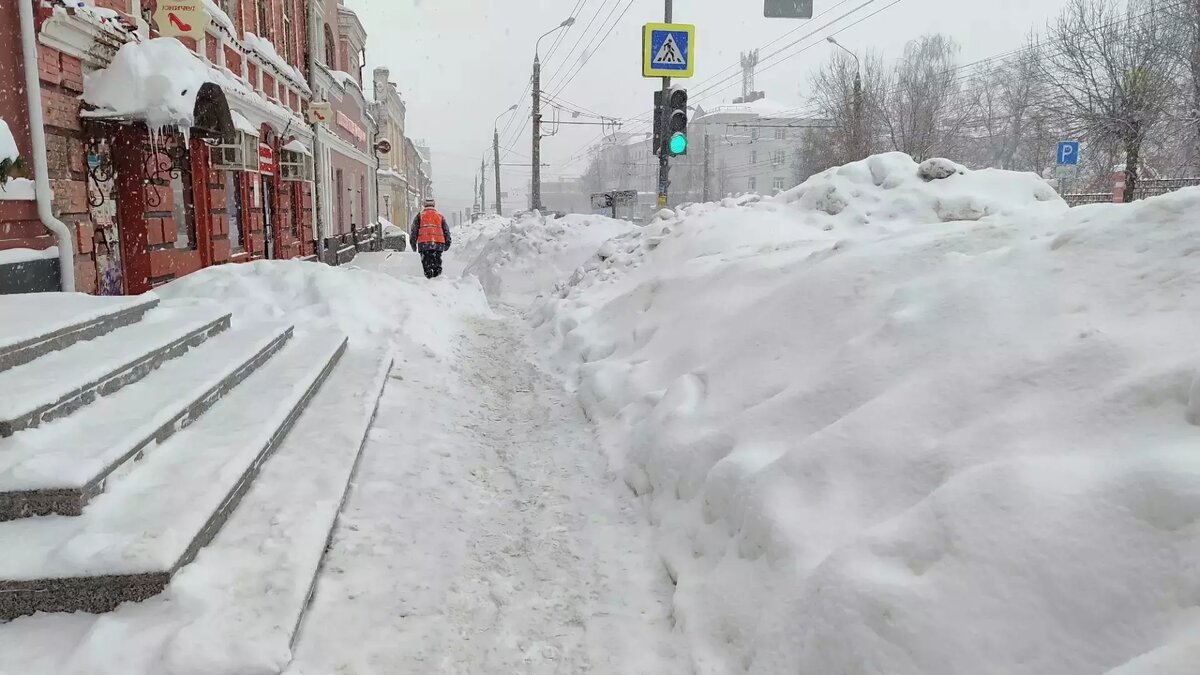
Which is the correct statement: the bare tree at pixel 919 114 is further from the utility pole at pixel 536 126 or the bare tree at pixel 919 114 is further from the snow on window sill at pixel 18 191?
the snow on window sill at pixel 18 191

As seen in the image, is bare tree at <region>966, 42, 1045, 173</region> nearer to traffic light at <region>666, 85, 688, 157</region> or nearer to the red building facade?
traffic light at <region>666, 85, 688, 157</region>

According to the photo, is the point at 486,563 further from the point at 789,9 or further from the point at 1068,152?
the point at 1068,152

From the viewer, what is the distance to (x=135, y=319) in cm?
513

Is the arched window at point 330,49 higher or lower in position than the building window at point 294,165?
higher

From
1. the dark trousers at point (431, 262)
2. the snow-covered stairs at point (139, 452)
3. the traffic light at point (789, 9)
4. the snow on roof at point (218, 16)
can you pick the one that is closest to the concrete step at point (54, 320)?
the snow-covered stairs at point (139, 452)

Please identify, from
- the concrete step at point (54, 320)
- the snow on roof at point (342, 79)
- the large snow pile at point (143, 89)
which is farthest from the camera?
the snow on roof at point (342, 79)

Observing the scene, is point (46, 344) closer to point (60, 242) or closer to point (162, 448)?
point (162, 448)

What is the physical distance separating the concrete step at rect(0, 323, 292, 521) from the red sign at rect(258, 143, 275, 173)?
957cm

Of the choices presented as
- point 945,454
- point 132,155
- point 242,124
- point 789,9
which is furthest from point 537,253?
point 945,454

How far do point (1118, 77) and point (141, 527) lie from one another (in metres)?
23.9

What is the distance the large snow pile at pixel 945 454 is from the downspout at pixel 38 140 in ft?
17.4

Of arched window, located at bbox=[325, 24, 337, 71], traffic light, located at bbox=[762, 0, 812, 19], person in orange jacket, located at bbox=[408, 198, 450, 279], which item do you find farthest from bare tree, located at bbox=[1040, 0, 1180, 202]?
arched window, located at bbox=[325, 24, 337, 71]

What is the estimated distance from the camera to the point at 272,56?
44.0ft

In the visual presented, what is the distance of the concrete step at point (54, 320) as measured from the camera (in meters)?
3.64
